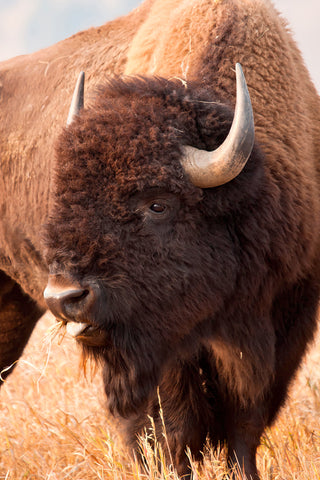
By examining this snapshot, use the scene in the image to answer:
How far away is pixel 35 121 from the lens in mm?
5258

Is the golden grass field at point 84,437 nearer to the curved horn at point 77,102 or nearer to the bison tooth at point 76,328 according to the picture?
the bison tooth at point 76,328

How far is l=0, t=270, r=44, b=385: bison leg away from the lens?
19.2 feet

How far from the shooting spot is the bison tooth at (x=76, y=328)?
124 inches

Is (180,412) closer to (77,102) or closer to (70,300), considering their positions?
(70,300)

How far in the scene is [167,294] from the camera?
11.0 feet

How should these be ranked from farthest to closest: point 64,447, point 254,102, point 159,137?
point 64,447, point 254,102, point 159,137

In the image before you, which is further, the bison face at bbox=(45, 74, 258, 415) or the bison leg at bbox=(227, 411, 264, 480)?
the bison leg at bbox=(227, 411, 264, 480)

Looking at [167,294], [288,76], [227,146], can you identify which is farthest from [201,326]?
[288,76]

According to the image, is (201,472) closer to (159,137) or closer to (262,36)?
(159,137)

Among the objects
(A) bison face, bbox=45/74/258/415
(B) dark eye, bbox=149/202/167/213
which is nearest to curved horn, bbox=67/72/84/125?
(A) bison face, bbox=45/74/258/415

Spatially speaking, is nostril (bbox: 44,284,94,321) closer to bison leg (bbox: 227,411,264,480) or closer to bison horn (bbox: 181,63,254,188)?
bison horn (bbox: 181,63,254,188)

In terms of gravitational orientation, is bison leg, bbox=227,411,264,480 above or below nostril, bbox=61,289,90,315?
below

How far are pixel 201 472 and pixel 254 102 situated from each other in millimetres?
2271


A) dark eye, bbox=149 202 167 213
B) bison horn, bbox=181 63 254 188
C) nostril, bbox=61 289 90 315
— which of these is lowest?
nostril, bbox=61 289 90 315
